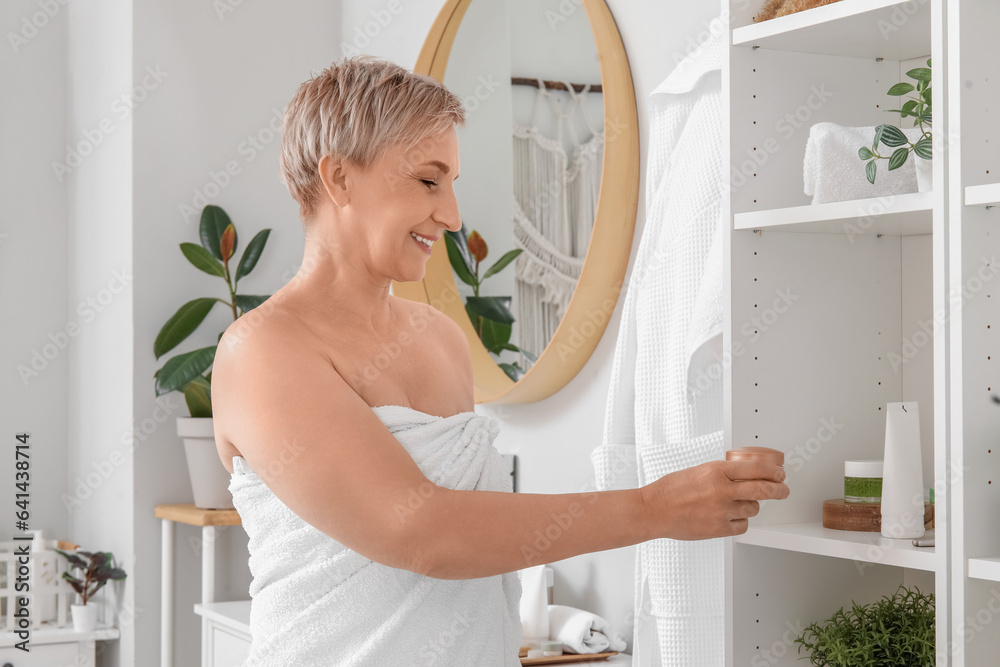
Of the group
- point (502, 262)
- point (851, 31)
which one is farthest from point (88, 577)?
point (851, 31)

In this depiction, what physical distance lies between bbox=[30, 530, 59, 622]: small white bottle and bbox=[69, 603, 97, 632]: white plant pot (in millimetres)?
112

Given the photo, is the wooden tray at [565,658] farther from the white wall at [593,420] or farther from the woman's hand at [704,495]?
the woman's hand at [704,495]

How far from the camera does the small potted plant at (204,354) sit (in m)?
2.56

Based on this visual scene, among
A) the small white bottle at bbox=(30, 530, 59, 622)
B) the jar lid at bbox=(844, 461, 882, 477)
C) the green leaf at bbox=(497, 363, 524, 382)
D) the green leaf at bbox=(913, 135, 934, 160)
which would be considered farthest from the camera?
the small white bottle at bbox=(30, 530, 59, 622)

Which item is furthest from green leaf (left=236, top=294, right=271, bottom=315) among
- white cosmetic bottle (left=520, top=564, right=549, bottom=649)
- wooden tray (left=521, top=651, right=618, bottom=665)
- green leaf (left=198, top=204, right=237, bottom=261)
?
wooden tray (left=521, top=651, right=618, bottom=665)

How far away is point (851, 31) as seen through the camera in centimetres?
120

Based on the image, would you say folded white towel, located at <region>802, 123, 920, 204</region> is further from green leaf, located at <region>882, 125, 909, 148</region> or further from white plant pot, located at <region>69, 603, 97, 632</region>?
white plant pot, located at <region>69, 603, 97, 632</region>

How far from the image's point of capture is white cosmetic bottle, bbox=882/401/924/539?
1121mm

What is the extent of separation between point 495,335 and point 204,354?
0.83 metres

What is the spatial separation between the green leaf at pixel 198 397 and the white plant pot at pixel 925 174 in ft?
6.11

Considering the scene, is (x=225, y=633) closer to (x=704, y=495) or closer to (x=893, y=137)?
(x=704, y=495)

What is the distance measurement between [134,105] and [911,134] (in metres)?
2.12

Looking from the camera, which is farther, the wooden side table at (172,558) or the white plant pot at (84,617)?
the white plant pot at (84,617)

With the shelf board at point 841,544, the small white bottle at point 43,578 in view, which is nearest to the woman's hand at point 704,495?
the shelf board at point 841,544
